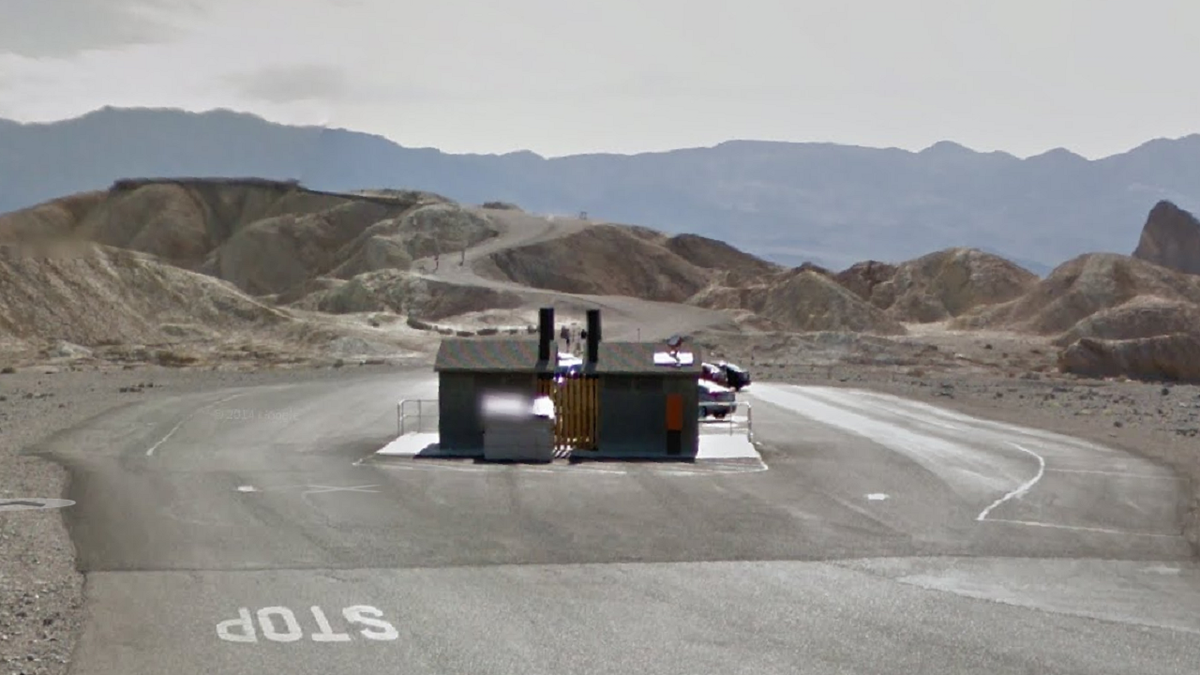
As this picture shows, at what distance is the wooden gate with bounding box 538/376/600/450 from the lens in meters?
32.4

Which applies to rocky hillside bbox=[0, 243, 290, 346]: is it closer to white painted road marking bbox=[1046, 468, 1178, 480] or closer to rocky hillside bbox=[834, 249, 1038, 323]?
rocky hillside bbox=[834, 249, 1038, 323]

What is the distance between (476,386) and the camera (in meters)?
32.3

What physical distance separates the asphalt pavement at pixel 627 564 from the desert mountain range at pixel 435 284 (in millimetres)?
48309

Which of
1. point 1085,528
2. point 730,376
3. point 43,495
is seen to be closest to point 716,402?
point 730,376

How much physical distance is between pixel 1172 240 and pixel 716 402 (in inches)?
4399

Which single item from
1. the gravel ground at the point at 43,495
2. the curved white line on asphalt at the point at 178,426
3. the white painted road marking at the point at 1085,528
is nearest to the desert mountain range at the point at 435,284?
the gravel ground at the point at 43,495

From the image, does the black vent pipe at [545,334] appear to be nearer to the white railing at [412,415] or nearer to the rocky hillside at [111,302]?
the white railing at [412,415]

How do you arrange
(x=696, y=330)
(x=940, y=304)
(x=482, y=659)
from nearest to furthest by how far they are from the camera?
(x=482, y=659) < (x=696, y=330) < (x=940, y=304)

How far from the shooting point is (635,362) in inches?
1266

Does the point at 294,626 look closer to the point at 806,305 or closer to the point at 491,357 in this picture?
the point at 491,357

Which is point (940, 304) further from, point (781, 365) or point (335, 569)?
point (335, 569)

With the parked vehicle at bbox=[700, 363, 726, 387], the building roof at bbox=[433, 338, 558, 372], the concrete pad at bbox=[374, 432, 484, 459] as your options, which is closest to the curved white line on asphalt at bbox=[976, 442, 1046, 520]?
the building roof at bbox=[433, 338, 558, 372]

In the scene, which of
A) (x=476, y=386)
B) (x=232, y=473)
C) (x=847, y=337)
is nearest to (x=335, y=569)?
(x=232, y=473)

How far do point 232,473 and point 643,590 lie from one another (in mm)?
13792
